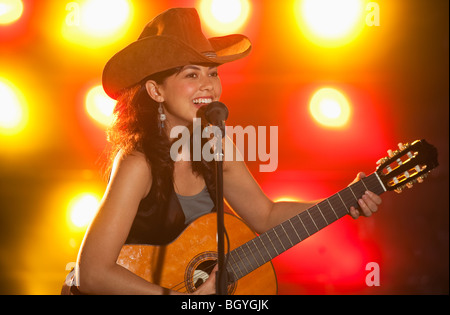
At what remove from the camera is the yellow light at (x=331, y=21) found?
4.09 metres

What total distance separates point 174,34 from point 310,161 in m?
2.33

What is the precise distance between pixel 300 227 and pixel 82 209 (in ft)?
8.56

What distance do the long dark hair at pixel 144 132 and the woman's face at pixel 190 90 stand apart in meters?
0.06

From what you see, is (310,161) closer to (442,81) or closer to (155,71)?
(442,81)

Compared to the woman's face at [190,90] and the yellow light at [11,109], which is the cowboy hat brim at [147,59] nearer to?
the woman's face at [190,90]

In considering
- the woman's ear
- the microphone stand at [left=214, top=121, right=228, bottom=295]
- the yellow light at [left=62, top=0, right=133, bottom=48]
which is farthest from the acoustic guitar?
the yellow light at [left=62, top=0, right=133, bottom=48]

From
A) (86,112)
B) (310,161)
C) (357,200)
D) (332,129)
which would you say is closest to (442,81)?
(332,129)

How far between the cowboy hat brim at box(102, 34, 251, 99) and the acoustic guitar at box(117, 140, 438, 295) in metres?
0.89

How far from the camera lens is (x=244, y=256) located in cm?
238

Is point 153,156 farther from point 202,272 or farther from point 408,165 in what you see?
point 408,165

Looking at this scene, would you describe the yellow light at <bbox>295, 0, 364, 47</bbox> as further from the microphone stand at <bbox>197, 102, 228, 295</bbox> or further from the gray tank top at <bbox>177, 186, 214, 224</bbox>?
the microphone stand at <bbox>197, 102, 228, 295</bbox>

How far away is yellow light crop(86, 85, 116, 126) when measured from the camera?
13.6 feet

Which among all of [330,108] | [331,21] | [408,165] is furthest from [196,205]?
[331,21]

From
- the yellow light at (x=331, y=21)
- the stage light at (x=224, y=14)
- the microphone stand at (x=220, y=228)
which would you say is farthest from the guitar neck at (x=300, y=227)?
the stage light at (x=224, y=14)
